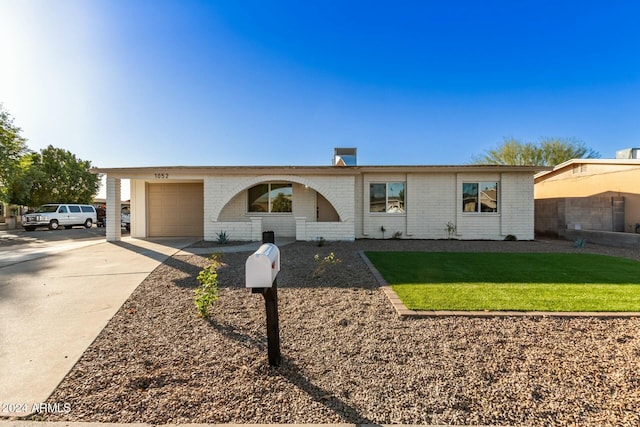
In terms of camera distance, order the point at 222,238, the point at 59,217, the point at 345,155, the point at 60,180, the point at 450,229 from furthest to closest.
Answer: the point at 60,180 < the point at 59,217 < the point at 345,155 < the point at 450,229 < the point at 222,238

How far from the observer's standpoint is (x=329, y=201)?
470 inches

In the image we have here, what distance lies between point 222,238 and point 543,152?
95.2 feet

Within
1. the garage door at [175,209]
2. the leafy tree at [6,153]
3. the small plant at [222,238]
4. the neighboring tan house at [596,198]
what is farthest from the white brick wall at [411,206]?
the leafy tree at [6,153]

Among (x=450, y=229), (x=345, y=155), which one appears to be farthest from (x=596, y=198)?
(x=345, y=155)

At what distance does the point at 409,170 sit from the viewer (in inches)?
477

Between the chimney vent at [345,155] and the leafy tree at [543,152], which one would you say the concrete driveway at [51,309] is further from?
the leafy tree at [543,152]

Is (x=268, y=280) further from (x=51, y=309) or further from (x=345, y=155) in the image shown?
(x=345, y=155)

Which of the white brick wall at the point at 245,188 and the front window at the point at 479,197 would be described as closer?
the white brick wall at the point at 245,188

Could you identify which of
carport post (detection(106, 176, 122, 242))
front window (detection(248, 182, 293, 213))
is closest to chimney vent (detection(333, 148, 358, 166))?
front window (detection(248, 182, 293, 213))

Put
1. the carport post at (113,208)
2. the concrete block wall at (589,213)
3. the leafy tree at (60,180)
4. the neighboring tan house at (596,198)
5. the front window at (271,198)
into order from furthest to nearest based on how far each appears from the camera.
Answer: the leafy tree at (60,180) < the front window at (271,198) < the concrete block wall at (589,213) < the neighboring tan house at (596,198) < the carport post at (113,208)

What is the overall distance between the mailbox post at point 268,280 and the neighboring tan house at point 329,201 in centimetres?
879

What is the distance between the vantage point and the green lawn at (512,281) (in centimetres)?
435

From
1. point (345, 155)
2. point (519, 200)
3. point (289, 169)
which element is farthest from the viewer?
point (345, 155)

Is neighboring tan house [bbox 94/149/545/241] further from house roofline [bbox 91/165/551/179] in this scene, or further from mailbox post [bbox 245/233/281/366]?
mailbox post [bbox 245/233/281/366]
